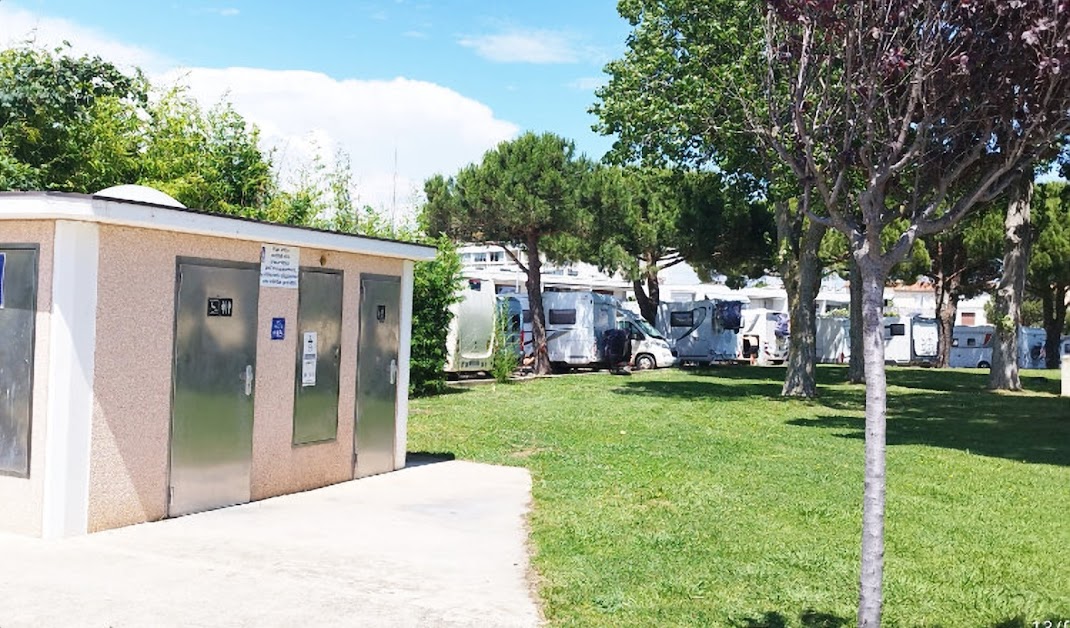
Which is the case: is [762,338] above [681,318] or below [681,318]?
below

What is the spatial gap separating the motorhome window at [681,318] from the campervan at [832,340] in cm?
1131

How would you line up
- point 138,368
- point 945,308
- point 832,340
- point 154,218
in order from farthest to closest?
1. point 832,340
2. point 945,308
3. point 138,368
4. point 154,218

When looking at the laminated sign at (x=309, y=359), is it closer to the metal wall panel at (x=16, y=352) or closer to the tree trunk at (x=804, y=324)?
the metal wall panel at (x=16, y=352)

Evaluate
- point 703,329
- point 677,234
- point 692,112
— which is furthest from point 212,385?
point 703,329

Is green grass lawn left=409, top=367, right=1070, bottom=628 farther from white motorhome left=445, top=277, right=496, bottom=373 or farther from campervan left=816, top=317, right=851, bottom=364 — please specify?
campervan left=816, top=317, right=851, bottom=364

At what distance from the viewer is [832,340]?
150ft

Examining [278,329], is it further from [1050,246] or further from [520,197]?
[1050,246]

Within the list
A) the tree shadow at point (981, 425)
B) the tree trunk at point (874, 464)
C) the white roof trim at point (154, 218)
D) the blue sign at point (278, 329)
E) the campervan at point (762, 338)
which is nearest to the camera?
the tree trunk at point (874, 464)

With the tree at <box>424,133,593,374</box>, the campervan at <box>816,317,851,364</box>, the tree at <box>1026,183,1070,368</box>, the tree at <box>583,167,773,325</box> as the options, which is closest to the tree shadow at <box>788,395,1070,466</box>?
the tree at <box>424,133,593,374</box>

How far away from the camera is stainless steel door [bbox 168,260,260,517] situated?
774 cm

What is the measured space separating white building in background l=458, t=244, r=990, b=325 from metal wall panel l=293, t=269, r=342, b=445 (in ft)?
71.2

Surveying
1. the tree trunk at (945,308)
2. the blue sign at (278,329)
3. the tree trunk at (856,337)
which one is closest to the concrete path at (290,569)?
the blue sign at (278,329)

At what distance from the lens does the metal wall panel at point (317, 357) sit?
899 centimetres

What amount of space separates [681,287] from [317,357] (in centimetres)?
4487
